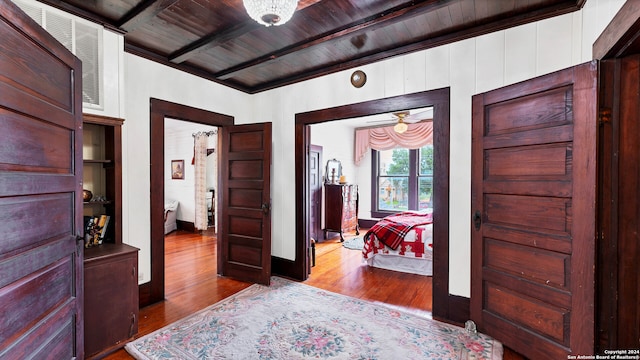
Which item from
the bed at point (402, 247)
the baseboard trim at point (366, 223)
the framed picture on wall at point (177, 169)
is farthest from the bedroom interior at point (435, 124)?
the baseboard trim at point (366, 223)

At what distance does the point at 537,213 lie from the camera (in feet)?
6.32

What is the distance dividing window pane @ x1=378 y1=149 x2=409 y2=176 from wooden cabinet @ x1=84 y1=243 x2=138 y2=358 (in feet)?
19.5

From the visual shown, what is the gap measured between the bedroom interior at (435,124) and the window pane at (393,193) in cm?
398

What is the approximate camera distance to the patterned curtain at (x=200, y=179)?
6266 mm

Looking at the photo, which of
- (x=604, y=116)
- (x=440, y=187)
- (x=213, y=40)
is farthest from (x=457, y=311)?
(x=213, y=40)

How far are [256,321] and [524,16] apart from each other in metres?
3.33

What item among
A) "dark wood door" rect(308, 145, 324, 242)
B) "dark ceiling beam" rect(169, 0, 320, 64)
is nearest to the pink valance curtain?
"dark wood door" rect(308, 145, 324, 242)

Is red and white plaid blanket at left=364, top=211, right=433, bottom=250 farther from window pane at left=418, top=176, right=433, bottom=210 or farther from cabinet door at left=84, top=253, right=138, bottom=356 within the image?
cabinet door at left=84, top=253, right=138, bottom=356

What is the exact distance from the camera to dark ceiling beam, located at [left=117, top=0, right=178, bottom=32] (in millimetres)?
2053

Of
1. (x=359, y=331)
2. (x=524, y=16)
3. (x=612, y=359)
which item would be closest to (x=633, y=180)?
(x=612, y=359)

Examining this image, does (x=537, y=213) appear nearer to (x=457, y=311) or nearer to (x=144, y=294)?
(x=457, y=311)

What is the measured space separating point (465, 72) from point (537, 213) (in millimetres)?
1304

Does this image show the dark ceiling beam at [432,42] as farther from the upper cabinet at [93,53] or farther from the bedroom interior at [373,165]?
the bedroom interior at [373,165]

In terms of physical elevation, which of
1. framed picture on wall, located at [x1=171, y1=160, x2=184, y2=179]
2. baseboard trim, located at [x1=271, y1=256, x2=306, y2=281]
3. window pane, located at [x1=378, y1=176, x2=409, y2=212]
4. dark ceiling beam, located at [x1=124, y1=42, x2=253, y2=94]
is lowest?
baseboard trim, located at [x1=271, y1=256, x2=306, y2=281]
